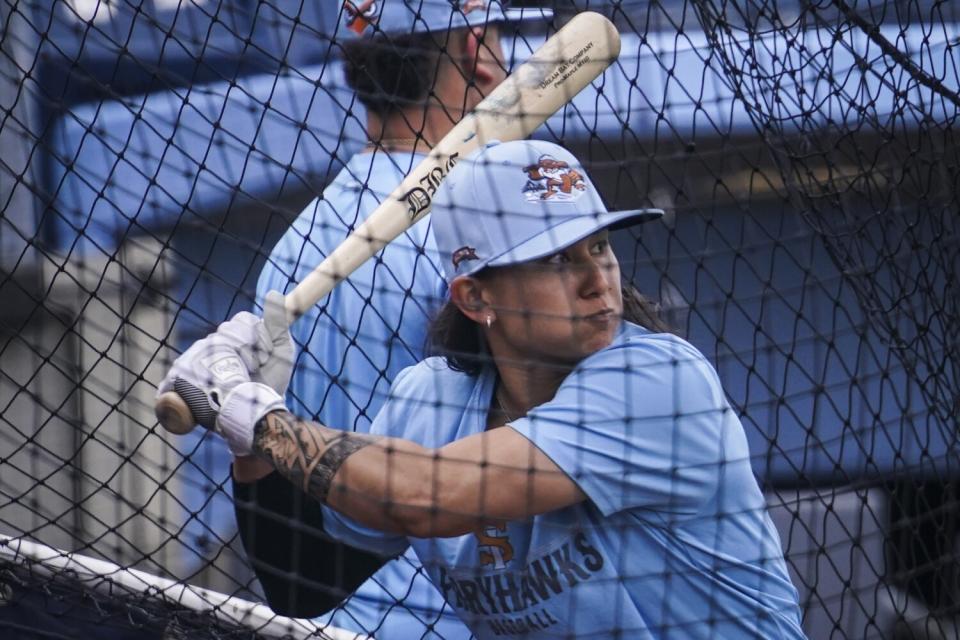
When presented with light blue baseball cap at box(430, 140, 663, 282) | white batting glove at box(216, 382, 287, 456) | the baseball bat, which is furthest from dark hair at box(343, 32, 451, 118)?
white batting glove at box(216, 382, 287, 456)

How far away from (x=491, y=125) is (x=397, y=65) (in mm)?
275

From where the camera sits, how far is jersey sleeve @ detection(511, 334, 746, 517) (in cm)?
208

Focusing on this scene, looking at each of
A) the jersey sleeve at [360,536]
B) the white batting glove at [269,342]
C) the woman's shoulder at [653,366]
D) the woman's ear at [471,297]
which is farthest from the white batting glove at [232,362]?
the woman's shoulder at [653,366]

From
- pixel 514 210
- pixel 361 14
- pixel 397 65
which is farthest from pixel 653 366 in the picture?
pixel 361 14

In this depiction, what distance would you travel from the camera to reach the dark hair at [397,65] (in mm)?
2787

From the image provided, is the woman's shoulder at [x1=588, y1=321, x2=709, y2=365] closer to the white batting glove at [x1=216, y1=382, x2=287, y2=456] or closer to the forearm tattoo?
the forearm tattoo

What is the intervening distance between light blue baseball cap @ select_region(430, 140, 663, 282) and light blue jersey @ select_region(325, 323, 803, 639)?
0.18m

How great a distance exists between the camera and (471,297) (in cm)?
230

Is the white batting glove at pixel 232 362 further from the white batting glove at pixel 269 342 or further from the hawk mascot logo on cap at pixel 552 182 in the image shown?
the hawk mascot logo on cap at pixel 552 182

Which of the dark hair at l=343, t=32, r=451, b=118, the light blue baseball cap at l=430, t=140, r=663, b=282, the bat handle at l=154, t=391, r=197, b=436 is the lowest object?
the bat handle at l=154, t=391, r=197, b=436

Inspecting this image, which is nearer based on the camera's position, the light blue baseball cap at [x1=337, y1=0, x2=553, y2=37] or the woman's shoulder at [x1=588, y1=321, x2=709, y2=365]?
the woman's shoulder at [x1=588, y1=321, x2=709, y2=365]

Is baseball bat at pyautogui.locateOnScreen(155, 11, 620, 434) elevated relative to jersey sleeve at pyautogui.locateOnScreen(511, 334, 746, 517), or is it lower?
elevated

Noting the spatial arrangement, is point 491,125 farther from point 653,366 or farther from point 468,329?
point 653,366

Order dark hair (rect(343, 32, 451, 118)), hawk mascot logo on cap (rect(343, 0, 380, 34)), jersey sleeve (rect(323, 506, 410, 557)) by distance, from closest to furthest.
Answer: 1. jersey sleeve (rect(323, 506, 410, 557))
2. dark hair (rect(343, 32, 451, 118))
3. hawk mascot logo on cap (rect(343, 0, 380, 34))
